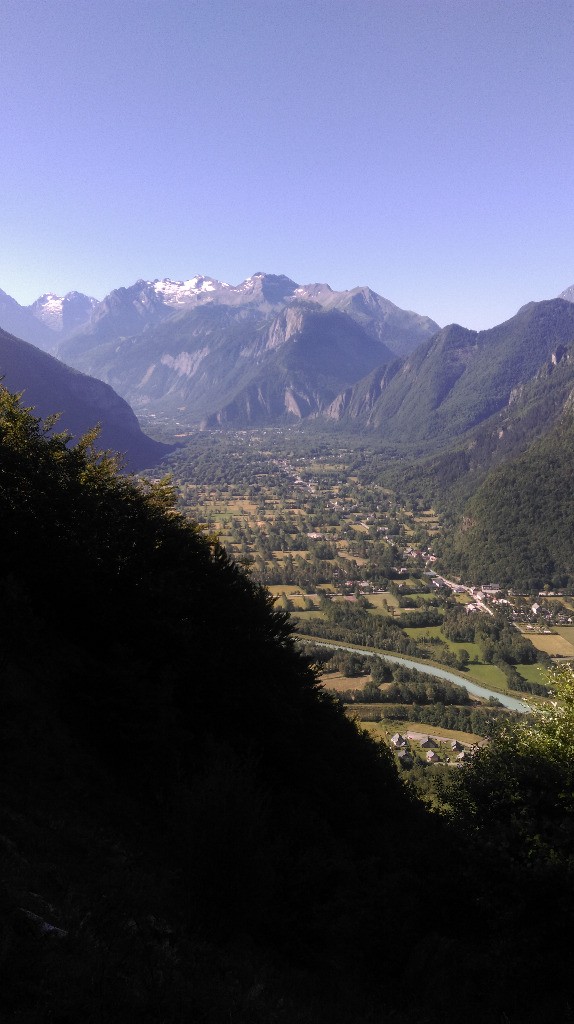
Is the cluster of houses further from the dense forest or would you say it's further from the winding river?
the dense forest

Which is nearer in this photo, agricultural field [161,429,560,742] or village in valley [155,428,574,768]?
village in valley [155,428,574,768]

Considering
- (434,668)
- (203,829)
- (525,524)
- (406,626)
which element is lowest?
(434,668)

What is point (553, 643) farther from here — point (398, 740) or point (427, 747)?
point (398, 740)

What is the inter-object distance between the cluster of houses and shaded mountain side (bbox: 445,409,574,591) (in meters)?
83.1

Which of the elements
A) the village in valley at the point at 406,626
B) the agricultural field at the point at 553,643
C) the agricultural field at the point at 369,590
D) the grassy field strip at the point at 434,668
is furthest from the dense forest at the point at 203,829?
the agricultural field at the point at 553,643

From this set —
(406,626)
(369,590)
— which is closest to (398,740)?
(406,626)

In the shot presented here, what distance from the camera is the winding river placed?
73.6 m

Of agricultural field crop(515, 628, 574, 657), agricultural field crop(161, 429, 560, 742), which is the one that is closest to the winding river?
agricultural field crop(161, 429, 560, 742)

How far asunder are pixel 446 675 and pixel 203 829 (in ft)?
263

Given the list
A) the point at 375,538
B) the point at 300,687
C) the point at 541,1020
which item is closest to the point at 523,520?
the point at 375,538

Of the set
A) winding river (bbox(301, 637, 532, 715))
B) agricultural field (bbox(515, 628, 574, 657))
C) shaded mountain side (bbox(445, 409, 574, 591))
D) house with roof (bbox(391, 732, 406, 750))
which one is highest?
shaded mountain side (bbox(445, 409, 574, 591))

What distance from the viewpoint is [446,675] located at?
272 feet

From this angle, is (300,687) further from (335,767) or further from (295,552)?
(295,552)

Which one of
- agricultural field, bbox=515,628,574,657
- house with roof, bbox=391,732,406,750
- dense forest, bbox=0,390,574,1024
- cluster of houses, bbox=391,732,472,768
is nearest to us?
dense forest, bbox=0,390,574,1024
